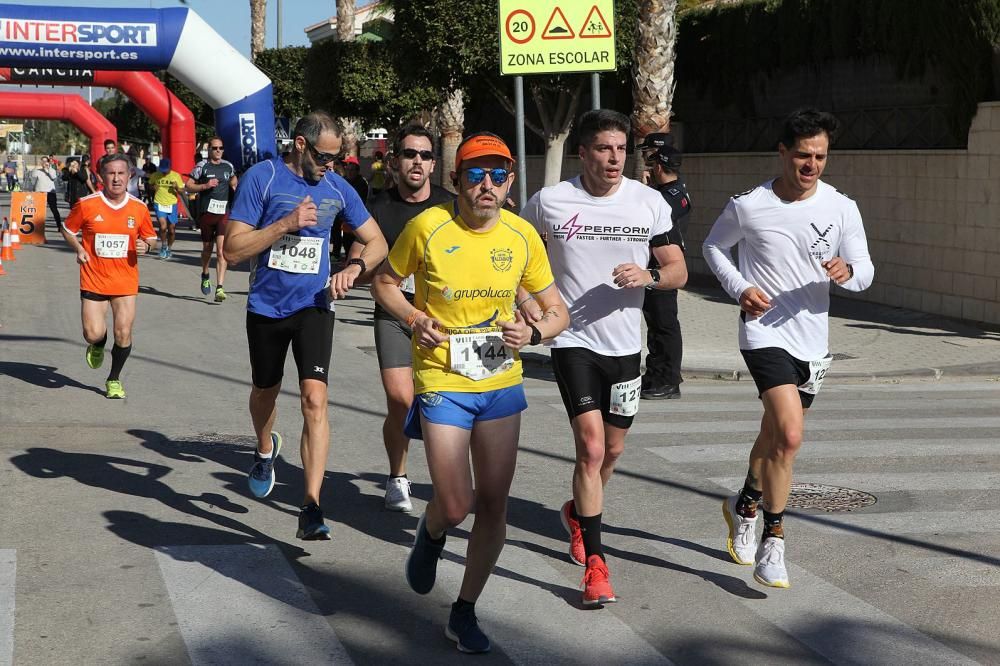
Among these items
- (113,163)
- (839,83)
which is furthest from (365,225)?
(839,83)

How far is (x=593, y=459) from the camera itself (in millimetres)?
5918

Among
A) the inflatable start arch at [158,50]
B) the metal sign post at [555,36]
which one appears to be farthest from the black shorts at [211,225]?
the metal sign post at [555,36]

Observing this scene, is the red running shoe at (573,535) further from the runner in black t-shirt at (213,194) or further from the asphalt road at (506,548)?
the runner in black t-shirt at (213,194)

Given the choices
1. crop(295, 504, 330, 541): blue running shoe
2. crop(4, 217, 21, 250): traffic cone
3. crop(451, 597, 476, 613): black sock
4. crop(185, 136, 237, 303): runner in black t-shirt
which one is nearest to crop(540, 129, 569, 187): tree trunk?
crop(185, 136, 237, 303): runner in black t-shirt

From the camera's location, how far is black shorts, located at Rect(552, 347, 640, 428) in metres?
6.01

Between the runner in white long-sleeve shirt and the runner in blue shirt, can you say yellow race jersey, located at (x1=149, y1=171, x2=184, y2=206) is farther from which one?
the runner in white long-sleeve shirt

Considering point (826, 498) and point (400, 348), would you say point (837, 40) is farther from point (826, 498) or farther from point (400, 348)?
point (400, 348)

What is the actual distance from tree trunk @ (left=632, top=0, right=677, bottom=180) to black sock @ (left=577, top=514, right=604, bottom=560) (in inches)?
562

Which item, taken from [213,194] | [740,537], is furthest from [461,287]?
[213,194]

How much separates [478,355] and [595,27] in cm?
1029

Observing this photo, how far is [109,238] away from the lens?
11258mm

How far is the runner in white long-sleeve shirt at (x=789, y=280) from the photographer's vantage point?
20.0 ft

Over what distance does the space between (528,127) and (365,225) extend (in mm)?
21809

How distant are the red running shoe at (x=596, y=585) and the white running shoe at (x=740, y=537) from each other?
0.94 meters
